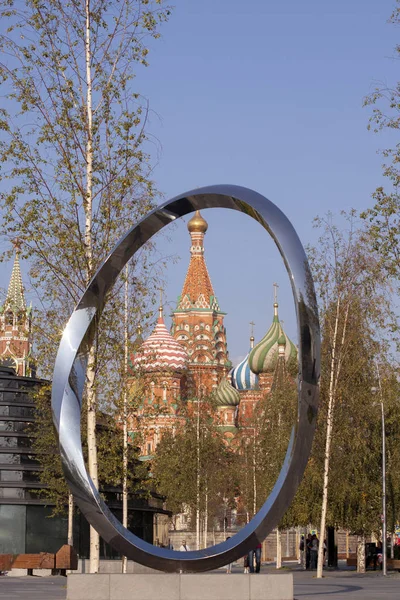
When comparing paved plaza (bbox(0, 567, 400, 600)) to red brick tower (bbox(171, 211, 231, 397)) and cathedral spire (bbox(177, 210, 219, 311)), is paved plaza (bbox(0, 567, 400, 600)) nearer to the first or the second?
red brick tower (bbox(171, 211, 231, 397))

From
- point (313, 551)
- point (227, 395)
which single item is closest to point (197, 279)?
point (227, 395)

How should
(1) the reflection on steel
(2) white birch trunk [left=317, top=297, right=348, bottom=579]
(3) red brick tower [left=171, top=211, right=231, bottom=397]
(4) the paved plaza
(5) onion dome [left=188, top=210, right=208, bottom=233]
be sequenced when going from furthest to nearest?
(5) onion dome [left=188, top=210, right=208, bottom=233]
(3) red brick tower [left=171, top=211, right=231, bottom=397]
(2) white birch trunk [left=317, top=297, right=348, bottom=579]
(4) the paved plaza
(1) the reflection on steel

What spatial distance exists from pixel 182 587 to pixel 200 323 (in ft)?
441

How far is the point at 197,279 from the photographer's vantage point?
520 ft

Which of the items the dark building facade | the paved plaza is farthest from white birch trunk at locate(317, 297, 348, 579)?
the dark building facade

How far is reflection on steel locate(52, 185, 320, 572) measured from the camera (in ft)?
59.3

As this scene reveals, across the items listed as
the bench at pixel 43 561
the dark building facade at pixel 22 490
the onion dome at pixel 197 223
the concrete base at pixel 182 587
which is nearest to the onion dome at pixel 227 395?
the onion dome at pixel 197 223

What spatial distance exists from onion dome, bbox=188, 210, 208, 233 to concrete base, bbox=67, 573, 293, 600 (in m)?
133

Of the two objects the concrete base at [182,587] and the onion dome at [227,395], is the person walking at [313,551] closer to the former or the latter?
the concrete base at [182,587]

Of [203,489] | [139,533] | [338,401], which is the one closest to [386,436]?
[338,401]

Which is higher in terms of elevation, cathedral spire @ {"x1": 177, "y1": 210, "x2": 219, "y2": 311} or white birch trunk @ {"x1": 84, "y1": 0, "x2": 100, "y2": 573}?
cathedral spire @ {"x1": 177, "y1": 210, "x2": 219, "y2": 311}

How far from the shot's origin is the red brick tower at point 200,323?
148 m

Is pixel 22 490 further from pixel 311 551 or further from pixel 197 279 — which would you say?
pixel 197 279

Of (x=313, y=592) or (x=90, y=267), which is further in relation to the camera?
(x=313, y=592)
